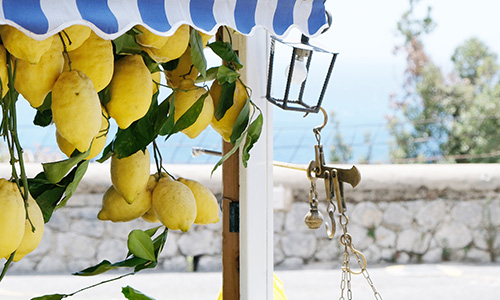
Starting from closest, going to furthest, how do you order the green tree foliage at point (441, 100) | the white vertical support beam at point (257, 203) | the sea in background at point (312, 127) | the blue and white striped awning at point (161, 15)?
the blue and white striped awning at point (161, 15) < the white vertical support beam at point (257, 203) < the sea in background at point (312, 127) < the green tree foliage at point (441, 100)

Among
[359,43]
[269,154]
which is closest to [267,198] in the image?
[269,154]

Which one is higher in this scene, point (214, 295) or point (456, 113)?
point (456, 113)

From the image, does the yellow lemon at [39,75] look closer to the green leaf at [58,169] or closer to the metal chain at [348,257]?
the green leaf at [58,169]

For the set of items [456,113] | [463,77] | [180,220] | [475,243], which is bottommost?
[475,243]

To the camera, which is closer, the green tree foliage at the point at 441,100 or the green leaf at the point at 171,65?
the green leaf at the point at 171,65

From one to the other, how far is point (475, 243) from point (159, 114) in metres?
4.31

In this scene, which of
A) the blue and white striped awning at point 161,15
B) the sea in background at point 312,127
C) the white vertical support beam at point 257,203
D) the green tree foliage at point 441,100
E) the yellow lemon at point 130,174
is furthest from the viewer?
the green tree foliage at point 441,100

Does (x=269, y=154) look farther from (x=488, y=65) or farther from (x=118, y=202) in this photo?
(x=488, y=65)

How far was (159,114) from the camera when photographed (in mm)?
431

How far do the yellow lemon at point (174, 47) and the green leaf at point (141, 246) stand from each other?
12cm

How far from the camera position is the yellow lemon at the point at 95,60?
14.6 inches

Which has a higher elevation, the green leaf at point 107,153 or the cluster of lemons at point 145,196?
the green leaf at point 107,153

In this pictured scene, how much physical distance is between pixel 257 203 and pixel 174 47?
42 centimetres

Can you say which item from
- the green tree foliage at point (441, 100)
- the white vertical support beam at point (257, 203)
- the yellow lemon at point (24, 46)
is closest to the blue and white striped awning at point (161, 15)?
the yellow lemon at point (24, 46)
